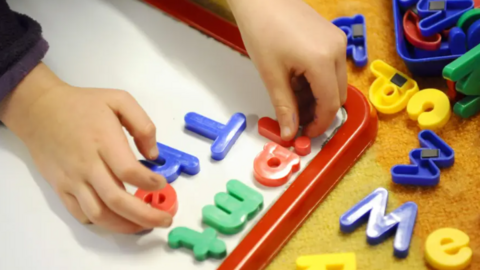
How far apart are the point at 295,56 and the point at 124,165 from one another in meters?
→ 0.20

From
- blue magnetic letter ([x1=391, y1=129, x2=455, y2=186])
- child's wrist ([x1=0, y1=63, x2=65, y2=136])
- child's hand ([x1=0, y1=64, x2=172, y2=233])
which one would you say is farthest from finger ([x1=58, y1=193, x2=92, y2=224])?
blue magnetic letter ([x1=391, y1=129, x2=455, y2=186])

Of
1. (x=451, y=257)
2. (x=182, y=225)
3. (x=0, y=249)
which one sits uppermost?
(x=451, y=257)

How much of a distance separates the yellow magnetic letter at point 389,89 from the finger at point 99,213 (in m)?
0.31

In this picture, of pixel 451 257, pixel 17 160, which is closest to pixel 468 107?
pixel 451 257

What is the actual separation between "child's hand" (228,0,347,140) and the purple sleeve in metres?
0.24

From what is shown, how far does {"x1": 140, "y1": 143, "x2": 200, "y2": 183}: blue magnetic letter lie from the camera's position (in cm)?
57

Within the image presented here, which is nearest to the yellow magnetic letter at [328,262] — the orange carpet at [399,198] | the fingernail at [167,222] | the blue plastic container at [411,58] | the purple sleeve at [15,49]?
the orange carpet at [399,198]

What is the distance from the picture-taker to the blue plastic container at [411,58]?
2.02 feet

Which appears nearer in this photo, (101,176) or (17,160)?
(101,176)

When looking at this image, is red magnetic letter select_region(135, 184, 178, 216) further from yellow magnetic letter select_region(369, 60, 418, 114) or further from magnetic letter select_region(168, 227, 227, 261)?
yellow magnetic letter select_region(369, 60, 418, 114)

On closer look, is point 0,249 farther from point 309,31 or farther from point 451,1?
point 451,1

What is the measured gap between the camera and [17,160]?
2.03 feet

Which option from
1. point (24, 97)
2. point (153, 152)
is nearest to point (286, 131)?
point (153, 152)

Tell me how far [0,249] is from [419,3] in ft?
1.84
